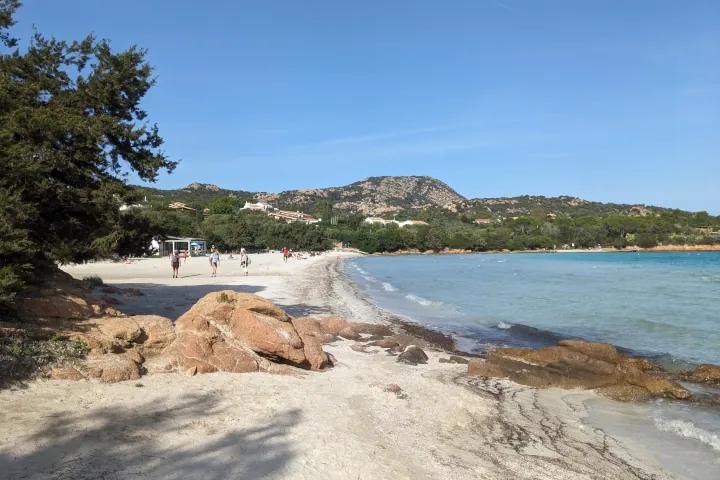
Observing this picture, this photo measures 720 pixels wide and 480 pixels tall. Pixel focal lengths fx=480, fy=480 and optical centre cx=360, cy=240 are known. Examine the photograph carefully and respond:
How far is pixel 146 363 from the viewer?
709cm

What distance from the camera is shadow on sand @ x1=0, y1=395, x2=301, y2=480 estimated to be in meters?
4.21

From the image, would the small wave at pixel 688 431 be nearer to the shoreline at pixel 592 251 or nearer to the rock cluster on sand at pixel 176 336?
the rock cluster on sand at pixel 176 336

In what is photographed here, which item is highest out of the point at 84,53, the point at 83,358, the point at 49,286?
the point at 84,53

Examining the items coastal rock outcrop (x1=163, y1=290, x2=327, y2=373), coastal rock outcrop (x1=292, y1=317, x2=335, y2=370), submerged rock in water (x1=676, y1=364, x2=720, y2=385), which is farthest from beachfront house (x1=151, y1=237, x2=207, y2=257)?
submerged rock in water (x1=676, y1=364, x2=720, y2=385)

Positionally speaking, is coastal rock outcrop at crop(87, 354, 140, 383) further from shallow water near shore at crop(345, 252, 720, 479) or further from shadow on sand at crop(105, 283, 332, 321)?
shallow water near shore at crop(345, 252, 720, 479)

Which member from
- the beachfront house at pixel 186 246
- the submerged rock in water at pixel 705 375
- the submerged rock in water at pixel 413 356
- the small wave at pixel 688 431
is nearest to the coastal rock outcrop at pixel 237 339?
the submerged rock in water at pixel 413 356

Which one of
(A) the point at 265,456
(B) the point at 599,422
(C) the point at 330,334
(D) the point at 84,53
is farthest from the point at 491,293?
(A) the point at 265,456

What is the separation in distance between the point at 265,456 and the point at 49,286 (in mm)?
5753

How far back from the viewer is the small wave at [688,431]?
6.65m

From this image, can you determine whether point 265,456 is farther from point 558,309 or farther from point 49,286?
point 558,309

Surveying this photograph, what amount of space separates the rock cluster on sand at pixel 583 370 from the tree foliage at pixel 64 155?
820 centimetres

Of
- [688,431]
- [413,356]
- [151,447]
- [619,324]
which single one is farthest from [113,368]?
[619,324]

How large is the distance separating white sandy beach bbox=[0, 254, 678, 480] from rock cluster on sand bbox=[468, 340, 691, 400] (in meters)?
0.94

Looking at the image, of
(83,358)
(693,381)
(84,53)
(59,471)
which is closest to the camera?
(59,471)
